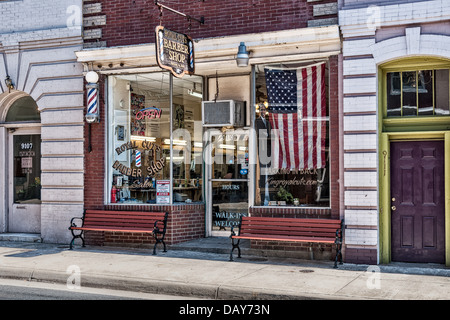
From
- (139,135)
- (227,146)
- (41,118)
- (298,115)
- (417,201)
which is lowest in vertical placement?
(417,201)

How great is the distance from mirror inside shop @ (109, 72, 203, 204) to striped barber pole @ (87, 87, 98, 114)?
0.41 meters

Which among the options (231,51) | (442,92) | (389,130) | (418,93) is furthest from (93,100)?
(442,92)

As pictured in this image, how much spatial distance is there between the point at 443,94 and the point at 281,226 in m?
3.77

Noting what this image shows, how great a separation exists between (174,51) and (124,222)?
152 inches

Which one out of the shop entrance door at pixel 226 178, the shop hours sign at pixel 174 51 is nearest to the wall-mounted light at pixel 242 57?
the shop hours sign at pixel 174 51

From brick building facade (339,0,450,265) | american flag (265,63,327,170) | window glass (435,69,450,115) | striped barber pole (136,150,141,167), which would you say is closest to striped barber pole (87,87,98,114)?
striped barber pole (136,150,141,167)

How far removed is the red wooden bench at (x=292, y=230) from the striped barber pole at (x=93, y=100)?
13.6 feet

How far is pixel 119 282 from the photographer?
29.5 ft

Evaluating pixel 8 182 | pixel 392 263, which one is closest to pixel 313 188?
pixel 392 263

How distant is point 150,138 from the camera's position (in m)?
12.7

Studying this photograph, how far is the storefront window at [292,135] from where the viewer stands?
1098cm

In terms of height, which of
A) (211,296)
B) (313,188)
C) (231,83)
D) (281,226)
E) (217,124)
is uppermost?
(231,83)

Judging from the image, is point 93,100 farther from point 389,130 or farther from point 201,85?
point 389,130
